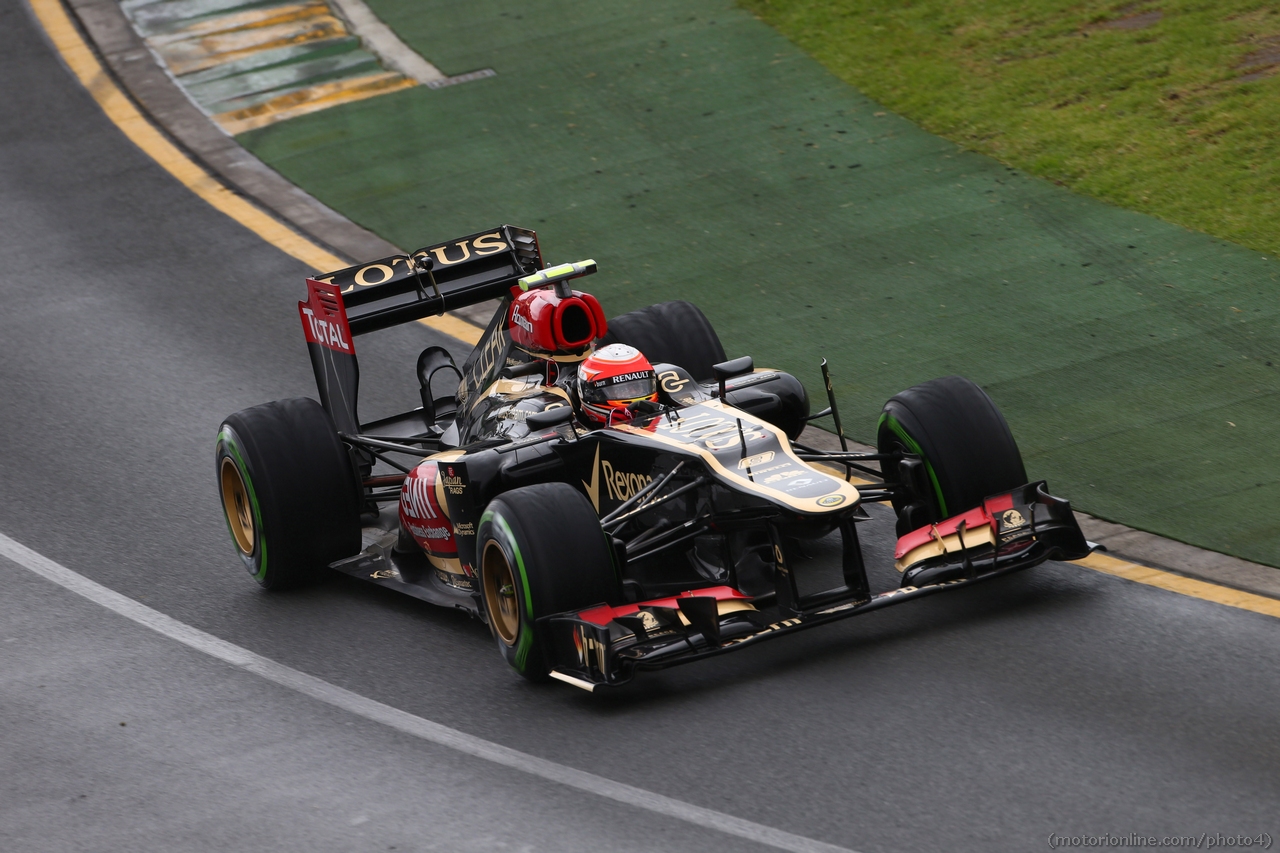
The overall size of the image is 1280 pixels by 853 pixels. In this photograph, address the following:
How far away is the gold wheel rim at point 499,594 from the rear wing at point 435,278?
8.42 ft

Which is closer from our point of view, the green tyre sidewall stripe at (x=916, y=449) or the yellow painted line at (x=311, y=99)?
the green tyre sidewall stripe at (x=916, y=449)

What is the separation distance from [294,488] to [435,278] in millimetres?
1950

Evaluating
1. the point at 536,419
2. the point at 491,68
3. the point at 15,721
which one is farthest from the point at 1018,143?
the point at 15,721

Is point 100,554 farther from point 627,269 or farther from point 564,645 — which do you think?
point 627,269

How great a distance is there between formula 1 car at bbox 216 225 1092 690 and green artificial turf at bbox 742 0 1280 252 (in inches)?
213

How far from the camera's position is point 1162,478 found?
9531 millimetres

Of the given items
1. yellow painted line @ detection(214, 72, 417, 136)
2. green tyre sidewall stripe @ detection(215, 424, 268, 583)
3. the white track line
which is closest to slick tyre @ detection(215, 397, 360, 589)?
green tyre sidewall stripe @ detection(215, 424, 268, 583)

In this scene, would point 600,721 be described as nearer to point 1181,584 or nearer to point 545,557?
point 545,557

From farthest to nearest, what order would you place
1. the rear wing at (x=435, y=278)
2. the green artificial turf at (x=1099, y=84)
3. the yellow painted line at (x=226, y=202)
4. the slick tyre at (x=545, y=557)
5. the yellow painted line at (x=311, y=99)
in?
the yellow painted line at (x=311, y=99) → the green artificial turf at (x=1099, y=84) → the rear wing at (x=435, y=278) → the yellow painted line at (x=226, y=202) → the slick tyre at (x=545, y=557)

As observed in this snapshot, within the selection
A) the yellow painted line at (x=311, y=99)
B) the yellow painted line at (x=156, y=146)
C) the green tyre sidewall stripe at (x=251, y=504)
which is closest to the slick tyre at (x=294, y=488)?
the green tyre sidewall stripe at (x=251, y=504)

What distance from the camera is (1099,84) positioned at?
1612cm

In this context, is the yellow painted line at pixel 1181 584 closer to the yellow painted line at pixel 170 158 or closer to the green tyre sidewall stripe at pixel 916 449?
the green tyre sidewall stripe at pixel 916 449

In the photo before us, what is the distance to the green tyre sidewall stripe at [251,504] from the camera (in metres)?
9.32

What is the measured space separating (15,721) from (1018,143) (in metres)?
10.3
